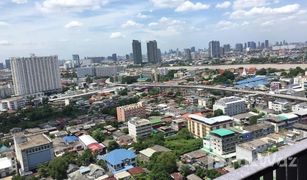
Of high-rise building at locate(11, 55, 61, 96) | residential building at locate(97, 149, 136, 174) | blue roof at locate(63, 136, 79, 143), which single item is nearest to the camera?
residential building at locate(97, 149, 136, 174)

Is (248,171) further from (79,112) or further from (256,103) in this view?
(79,112)

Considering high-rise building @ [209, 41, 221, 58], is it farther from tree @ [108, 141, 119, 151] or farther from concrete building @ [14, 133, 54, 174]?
concrete building @ [14, 133, 54, 174]

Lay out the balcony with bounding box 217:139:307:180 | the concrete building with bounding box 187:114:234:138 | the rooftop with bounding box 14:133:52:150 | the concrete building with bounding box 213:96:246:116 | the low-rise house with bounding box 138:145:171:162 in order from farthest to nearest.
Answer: the concrete building with bounding box 213:96:246:116 < the concrete building with bounding box 187:114:234:138 < the rooftop with bounding box 14:133:52:150 < the low-rise house with bounding box 138:145:171:162 < the balcony with bounding box 217:139:307:180

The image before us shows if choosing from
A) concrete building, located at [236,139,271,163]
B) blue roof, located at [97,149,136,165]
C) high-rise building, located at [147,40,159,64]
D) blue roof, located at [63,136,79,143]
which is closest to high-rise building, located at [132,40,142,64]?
high-rise building, located at [147,40,159,64]

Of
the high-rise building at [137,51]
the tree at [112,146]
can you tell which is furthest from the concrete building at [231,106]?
the high-rise building at [137,51]

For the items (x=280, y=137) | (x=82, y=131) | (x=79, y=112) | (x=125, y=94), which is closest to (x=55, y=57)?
(x=125, y=94)

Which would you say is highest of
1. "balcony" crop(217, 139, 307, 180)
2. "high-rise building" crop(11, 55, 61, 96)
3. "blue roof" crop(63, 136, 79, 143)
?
"balcony" crop(217, 139, 307, 180)

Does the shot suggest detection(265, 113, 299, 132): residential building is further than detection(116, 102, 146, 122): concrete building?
No

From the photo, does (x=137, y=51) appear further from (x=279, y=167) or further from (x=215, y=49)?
(x=279, y=167)
